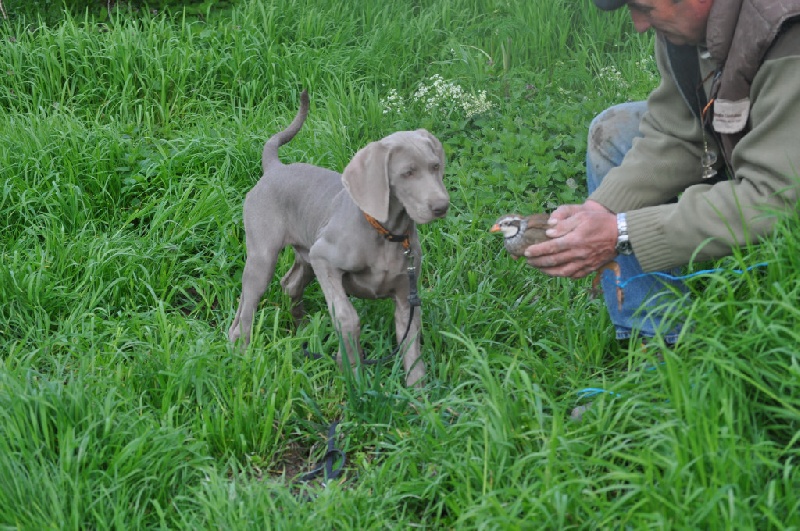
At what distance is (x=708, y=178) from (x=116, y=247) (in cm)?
249

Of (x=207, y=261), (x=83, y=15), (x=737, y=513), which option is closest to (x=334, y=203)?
(x=207, y=261)

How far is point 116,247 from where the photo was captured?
4.20 metres

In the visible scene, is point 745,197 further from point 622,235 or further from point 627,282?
point 627,282

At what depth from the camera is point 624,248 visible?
112 inches

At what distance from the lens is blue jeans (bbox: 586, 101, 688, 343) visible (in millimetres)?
2902

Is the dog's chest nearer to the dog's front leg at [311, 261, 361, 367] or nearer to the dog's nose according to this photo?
the dog's front leg at [311, 261, 361, 367]

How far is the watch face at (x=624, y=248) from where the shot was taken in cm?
282

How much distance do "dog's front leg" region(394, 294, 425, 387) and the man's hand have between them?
0.59 metres

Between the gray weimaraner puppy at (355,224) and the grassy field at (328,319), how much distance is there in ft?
0.52

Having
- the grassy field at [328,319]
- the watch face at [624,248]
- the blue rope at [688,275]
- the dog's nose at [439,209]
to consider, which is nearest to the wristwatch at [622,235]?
the watch face at [624,248]

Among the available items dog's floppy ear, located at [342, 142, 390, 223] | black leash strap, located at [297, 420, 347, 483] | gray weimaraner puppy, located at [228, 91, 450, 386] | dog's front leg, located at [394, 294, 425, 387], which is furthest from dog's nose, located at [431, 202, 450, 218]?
black leash strap, located at [297, 420, 347, 483]

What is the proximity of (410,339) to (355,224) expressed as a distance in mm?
442

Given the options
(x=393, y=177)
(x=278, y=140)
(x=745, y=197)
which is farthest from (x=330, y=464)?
(x=278, y=140)

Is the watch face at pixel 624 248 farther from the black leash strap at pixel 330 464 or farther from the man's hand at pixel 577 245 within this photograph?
the black leash strap at pixel 330 464
